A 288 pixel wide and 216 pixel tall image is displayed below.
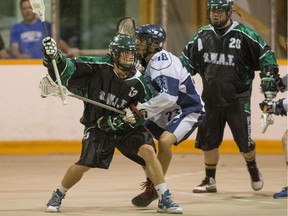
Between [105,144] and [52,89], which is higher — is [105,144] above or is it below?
below

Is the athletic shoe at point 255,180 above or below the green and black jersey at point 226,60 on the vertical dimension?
below

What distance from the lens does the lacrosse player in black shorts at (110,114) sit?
8.38 metres

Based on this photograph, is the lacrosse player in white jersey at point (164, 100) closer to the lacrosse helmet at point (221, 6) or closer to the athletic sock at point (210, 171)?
the lacrosse helmet at point (221, 6)

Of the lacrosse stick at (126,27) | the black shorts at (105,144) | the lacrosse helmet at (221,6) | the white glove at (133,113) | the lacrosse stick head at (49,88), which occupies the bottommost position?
the black shorts at (105,144)

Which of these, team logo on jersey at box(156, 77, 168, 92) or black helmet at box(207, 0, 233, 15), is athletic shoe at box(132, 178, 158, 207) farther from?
black helmet at box(207, 0, 233, 15)

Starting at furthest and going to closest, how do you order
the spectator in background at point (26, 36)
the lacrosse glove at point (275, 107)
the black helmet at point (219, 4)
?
1. the spectator in background at point (26, 36)
2. the black helmet at point (219, 4)
3. the lacrosse glove at point (275, 107)

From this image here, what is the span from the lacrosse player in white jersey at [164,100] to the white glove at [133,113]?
0.22ft

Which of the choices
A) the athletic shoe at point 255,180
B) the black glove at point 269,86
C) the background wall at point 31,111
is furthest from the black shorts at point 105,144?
the background wall at point 31,111

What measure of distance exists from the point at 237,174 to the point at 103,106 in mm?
3380

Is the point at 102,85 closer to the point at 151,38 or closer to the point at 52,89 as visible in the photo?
the point at 52,89

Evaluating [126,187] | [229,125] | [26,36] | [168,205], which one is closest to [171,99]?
[168,205]

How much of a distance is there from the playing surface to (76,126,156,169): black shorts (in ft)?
1.26

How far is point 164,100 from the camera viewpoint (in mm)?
8711

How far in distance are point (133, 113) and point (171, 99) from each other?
462 millimetres
